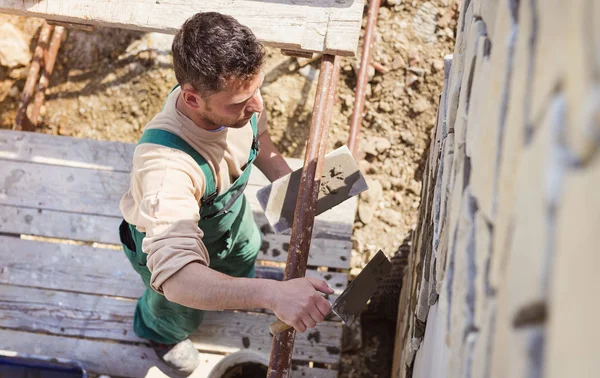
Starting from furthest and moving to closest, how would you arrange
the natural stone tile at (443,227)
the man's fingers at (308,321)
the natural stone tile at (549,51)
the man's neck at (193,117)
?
the man's neck at (193,117) → the man's fingers at (308,321) → the natural stone tile at (443,227) → the natural stone tile at (549,51)

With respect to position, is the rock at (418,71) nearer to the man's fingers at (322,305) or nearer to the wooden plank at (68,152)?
the wooden plank at (68,152)

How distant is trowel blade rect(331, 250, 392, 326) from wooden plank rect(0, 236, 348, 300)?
3.28ft

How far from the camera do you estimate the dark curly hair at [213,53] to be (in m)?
1.80

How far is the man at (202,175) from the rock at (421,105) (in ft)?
7.27

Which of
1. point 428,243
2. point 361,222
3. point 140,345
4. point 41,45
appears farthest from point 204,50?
point 41,45

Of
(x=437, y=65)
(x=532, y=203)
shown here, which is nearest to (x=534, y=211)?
(x=532, y=203)

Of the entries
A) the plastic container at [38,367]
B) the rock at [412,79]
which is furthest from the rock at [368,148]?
the plastic container at [38,367]

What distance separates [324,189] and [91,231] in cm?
142

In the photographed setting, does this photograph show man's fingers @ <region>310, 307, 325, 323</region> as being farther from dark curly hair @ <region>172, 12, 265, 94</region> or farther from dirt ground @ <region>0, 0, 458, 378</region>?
dirt ground @ <region>0, 0, 458, 378</region>

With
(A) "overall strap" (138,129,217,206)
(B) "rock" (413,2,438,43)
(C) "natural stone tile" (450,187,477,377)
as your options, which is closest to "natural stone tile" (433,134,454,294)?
(C) "natural stone tile" (450,187,477,377)

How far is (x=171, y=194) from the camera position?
5.78 ft

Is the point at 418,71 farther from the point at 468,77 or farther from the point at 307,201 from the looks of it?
the point at 468,77

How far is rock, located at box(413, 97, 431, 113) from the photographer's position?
418 cm

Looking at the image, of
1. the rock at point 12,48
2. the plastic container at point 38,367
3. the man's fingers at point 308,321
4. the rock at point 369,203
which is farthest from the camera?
the rock at point 12,48
